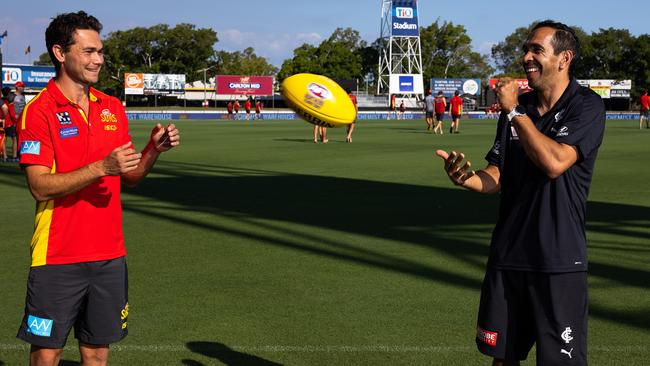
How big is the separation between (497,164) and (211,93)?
11346cm

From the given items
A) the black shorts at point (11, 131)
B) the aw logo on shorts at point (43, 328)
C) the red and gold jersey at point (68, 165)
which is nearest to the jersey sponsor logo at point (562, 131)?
the red and gold jersey at point (68, 165)

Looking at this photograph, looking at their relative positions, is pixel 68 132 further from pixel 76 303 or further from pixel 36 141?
pixel 76 303

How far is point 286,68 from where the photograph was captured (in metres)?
116

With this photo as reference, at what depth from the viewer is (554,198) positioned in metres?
3.75

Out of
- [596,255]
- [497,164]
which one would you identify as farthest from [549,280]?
[596,255]

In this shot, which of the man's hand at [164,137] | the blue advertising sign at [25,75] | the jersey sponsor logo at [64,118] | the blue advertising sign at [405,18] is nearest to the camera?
the jersey sponsor logo at [64,118]

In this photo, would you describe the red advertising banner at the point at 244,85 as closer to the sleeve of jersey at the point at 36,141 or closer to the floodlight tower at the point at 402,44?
the floodlight tower at the point at 402,44

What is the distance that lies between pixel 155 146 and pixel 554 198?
211cm

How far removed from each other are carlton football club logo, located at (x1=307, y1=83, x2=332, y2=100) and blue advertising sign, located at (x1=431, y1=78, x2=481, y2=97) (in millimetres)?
85644

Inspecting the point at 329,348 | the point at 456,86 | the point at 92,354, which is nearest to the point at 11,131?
the point at 329,348

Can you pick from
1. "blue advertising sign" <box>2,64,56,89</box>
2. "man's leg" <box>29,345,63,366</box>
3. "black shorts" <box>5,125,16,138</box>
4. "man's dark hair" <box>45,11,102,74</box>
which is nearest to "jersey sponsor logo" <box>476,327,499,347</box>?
"man's leg" <box>29,345,63,366</box>

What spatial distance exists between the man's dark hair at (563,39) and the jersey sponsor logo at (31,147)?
8.16 feet

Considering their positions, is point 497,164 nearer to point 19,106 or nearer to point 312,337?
point 312,337

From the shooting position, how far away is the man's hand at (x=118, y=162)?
3650 mm
